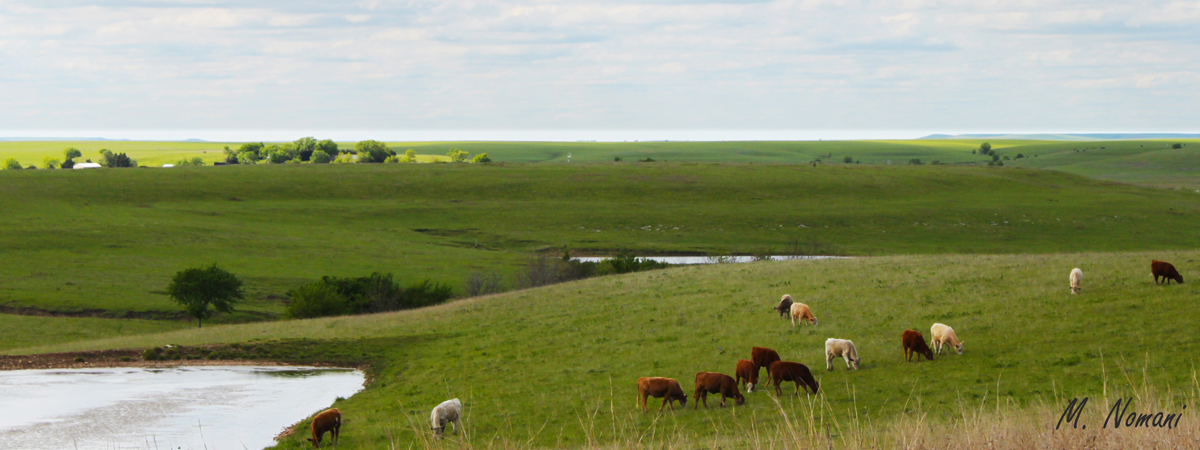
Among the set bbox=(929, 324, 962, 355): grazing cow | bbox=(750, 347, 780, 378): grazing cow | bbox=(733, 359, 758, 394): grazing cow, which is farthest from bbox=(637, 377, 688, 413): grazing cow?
bbox=(929, 324, 962, 355): grazing cow

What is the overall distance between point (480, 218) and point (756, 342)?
8630 centimetres

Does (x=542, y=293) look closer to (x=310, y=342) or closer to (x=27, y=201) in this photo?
(x=310, y=342)

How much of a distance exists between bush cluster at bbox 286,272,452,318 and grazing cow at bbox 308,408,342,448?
37159 mm

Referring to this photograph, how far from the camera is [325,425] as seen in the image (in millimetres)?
20094

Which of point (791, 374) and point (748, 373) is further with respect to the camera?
point (748, 373)

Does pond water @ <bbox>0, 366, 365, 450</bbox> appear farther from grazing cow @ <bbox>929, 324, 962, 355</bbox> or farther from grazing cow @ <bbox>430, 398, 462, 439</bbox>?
grazing cow @ <bbox>929, 324, 962, 355</bbox>

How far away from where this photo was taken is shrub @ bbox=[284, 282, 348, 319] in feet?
181

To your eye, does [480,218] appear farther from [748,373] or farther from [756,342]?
[748,373]

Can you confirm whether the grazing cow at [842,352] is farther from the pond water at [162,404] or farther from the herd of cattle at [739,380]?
the pond water at [162,404]

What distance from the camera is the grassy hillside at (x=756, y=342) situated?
1883 centimetres

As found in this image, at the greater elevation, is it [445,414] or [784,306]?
[784,306]

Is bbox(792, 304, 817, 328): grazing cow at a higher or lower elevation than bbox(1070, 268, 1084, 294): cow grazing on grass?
lower

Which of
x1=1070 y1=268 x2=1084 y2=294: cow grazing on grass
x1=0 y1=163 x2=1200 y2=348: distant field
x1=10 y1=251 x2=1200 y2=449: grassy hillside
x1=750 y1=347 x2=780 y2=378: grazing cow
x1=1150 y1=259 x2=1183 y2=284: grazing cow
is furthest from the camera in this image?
x1=0 y1=163 x2=1200 y2=348: distant field

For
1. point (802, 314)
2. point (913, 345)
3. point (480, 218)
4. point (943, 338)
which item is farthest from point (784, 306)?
point (480, 218)
